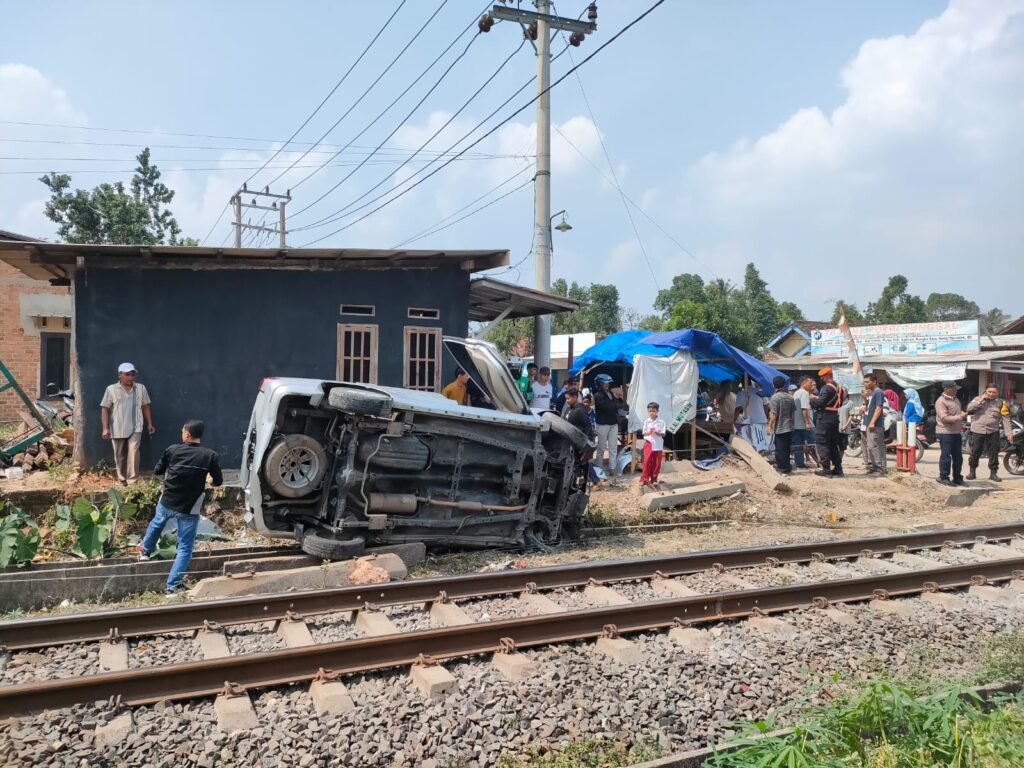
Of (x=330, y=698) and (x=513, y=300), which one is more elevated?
(x=513, y=300)

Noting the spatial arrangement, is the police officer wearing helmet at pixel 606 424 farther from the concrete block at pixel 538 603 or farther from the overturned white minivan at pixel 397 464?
the concrete block at pixel 538 603

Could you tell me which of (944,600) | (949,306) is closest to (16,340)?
(944,600)

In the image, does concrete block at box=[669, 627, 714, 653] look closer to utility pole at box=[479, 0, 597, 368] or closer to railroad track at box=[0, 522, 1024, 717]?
railroad track at box=[0, 522, 1024, 717]

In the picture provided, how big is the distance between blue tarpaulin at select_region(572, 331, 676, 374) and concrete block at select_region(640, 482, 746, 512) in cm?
391

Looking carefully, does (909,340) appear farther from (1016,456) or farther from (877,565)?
(877,565)

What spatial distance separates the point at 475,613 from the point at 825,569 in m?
4.08

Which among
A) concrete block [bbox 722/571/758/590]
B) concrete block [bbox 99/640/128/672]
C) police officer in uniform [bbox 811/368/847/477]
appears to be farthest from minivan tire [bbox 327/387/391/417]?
police officer in uniform [bbox 811/368/847/477]

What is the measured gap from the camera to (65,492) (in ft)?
32.4

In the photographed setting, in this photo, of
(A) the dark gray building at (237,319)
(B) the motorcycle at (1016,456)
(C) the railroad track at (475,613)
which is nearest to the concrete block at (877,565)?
(C) the railroad track at (475,613)

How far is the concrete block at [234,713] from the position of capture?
4152 mm

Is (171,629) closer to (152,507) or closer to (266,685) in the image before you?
(266,685)

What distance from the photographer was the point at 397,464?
25.3 feet

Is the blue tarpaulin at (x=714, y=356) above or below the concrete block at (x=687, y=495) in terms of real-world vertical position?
above

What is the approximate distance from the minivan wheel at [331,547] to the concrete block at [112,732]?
3240 millimetres
